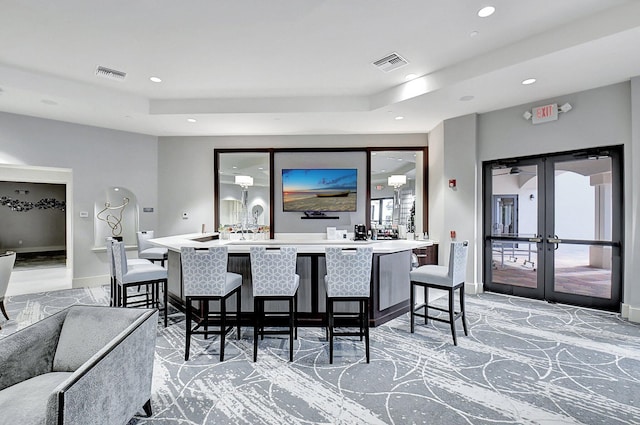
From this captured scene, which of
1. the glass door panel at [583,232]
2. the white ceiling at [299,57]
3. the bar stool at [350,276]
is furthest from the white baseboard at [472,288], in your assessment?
the bar stool at [350,276]

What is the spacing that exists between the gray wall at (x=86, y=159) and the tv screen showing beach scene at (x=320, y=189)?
2.84 meters

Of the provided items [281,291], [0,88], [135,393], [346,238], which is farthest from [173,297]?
[0,88]

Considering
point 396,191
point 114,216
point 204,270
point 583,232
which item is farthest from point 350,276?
point 114,216

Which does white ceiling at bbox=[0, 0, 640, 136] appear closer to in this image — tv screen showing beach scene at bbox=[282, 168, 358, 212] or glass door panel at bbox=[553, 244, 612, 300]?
tv screen showing beach scene at bbox=[282, 168, 358, 212]

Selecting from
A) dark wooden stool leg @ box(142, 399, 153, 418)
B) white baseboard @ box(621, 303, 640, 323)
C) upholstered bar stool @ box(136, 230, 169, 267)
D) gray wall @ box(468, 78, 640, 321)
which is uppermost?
gray wall @ box(468, 78, 640, 321)

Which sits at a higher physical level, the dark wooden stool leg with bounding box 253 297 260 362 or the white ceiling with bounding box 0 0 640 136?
the white ceiling with bounding box 0 0 640 136

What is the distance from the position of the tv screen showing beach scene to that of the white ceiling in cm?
109

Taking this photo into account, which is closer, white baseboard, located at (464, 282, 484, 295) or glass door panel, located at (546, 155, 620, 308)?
glass door panel, located at (546, 155, 620, 308)

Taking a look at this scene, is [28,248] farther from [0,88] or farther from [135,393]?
[135,393]

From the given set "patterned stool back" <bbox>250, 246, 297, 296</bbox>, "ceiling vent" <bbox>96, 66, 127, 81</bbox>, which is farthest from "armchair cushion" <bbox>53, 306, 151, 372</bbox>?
"ceiling vent" <bbox>96, 66, 127, 81</bbox>

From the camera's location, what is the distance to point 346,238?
19.2 ft

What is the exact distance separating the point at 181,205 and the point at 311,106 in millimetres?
3503

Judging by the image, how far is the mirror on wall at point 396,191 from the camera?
19.6ft

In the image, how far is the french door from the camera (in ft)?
12.8
